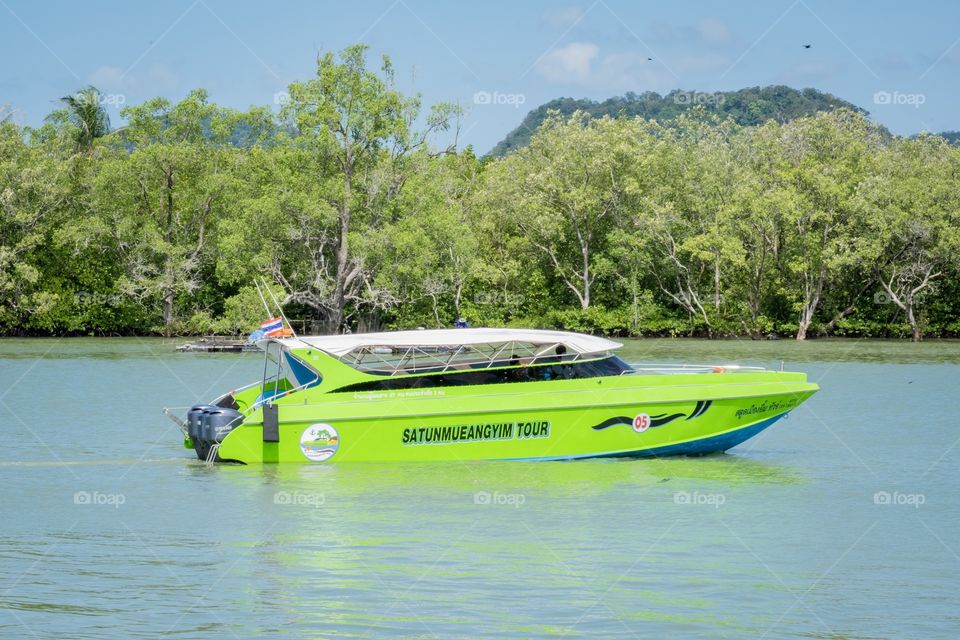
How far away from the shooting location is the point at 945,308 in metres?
69.4

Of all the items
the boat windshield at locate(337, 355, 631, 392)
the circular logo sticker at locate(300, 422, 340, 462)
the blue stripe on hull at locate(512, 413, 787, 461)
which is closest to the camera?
the circular logo sticker at locate(300, 422, 340, 462)

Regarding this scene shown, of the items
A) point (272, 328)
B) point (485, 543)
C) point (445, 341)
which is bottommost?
point (485, 543)

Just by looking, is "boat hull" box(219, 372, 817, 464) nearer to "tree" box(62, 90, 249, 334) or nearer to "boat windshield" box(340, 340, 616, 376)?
"boat windshield" box(340, 340, 616, 376)

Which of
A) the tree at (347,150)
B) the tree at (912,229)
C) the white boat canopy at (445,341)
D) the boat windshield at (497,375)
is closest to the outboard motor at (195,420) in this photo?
the white boat canopy at (445,341)

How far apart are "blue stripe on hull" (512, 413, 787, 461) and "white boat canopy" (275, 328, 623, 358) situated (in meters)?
1.90

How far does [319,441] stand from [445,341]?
113 inches

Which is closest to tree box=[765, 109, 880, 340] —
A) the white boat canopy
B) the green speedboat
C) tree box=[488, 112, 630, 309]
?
tree box=[488, 112, 630, 309]

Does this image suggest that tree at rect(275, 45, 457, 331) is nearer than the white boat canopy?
No

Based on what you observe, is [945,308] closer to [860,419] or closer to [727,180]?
[727,180]

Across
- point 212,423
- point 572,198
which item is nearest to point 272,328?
point 212,423

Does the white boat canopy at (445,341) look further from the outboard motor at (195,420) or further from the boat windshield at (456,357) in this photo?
the outboard motor at (195,420)

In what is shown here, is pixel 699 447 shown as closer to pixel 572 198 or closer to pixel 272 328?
pixel 272 328

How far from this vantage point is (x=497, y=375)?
22156mm

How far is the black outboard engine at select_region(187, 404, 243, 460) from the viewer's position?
864 inches
